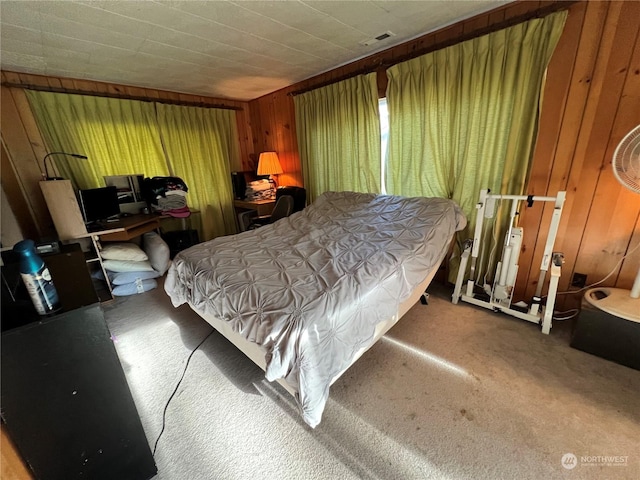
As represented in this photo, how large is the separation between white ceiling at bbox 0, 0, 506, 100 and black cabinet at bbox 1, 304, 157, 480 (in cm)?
188

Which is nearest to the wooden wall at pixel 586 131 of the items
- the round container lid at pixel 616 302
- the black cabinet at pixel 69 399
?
the round container lid at pixel 616 302

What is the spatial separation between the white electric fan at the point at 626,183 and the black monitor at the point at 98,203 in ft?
13.7

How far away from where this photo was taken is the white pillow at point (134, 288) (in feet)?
8.80

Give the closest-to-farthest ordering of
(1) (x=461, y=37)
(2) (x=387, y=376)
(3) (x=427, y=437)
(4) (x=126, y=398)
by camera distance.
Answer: (4) (x=126, y=398)
(3) (x=427, y=437)
(2) (x=387, y=376)
(1) (x=461, y=37)

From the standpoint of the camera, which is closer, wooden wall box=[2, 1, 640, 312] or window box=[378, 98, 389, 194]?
wooden wall box=[2, 1, 640, 312]

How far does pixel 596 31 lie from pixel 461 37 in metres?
0.80

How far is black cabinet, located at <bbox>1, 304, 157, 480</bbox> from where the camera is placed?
780 millimetres

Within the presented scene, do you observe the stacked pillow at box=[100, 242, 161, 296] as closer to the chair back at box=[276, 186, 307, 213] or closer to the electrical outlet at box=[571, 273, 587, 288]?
the chair back at box=[276, 186, 307, 213]

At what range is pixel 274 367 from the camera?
3.64 ft

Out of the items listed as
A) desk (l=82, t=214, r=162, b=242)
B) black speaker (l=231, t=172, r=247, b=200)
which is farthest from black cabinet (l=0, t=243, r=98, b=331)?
black speaker (l=231, t=172, r=247, b=200)

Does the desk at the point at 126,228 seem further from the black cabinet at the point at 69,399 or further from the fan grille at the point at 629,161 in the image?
the fan grille at the point at 629,161

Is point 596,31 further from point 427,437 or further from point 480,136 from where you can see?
point 427,437

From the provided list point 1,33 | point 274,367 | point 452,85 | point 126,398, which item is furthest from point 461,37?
point 1,33

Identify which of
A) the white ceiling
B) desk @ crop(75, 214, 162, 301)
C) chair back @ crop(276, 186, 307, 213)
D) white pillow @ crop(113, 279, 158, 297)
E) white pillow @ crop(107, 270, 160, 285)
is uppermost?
the white ceiling
